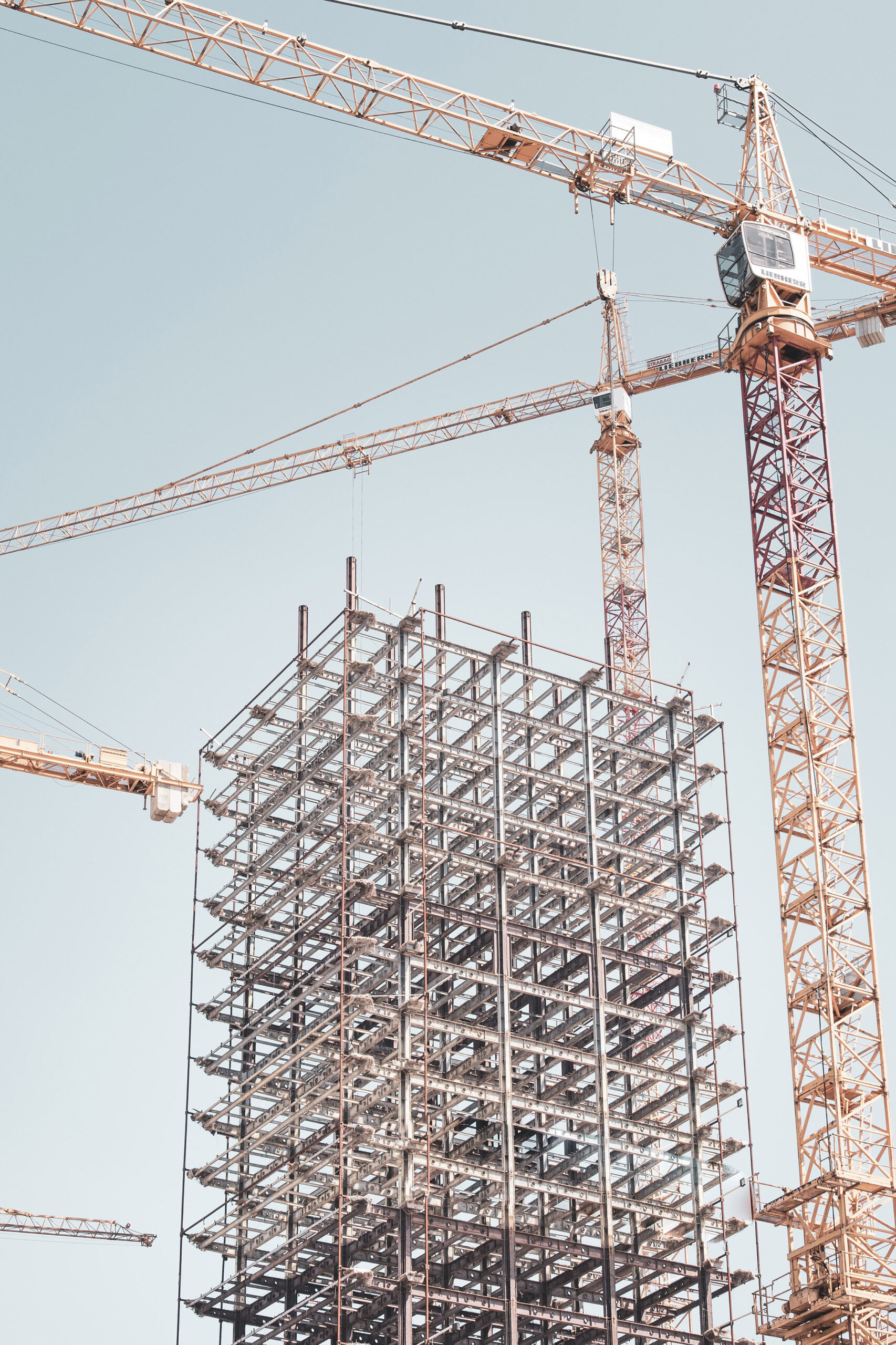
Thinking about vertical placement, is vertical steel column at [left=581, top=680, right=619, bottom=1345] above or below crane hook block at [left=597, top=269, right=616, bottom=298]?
below

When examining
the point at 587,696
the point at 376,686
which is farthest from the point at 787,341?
the point at 376,686

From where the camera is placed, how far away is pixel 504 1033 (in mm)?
87188

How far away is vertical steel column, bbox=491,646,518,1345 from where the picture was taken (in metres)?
82.3

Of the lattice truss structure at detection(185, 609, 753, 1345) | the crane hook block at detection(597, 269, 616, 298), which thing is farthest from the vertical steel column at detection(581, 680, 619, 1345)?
the crane hook block at detection(597, 269, 616, 298)

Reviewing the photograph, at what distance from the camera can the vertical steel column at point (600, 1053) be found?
85.4m

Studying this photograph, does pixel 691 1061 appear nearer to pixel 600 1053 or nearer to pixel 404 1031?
pixel 600 1053

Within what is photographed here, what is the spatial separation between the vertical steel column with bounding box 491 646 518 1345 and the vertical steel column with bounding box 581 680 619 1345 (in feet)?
10.7

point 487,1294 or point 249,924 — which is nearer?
point 487,1294

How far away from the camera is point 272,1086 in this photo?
93875mm

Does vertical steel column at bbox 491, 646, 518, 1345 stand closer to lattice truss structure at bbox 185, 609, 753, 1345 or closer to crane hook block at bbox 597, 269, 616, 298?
lattice truss structure at bbox 185, 609, 753, 1345

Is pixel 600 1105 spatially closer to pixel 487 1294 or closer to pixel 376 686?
pixel 487 1294

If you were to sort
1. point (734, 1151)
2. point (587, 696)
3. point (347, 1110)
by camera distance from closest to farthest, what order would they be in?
point (347, 1110), point (734, 1151), point (587, 696)

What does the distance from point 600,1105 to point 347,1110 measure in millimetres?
9919

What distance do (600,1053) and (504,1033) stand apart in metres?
4.49
